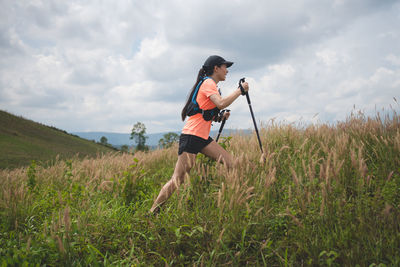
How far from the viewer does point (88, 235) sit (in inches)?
110

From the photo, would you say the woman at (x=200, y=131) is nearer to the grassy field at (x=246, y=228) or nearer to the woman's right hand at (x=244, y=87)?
the woman's right hand at (x=244, y=87)

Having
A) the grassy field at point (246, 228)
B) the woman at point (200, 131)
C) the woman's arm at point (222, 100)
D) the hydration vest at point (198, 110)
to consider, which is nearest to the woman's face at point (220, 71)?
the woman at point (200, 131)

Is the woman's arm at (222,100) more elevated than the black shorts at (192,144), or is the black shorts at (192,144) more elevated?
the woman's arm at (222,100)

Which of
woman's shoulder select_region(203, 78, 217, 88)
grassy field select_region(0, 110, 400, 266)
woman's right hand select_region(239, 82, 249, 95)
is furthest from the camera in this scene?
woman's right hand select_region(239, 82, 249, 95)

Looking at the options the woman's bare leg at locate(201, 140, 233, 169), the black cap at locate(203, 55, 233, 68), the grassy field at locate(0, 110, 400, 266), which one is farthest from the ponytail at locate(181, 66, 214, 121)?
the grassy field at locate(0, 110, 400, 266)

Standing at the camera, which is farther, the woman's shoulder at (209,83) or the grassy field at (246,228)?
the woman's shoulder at (209,83)

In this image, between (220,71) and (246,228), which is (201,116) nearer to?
(220,71)

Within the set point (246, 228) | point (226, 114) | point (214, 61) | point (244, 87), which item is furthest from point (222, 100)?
point (246, 228)

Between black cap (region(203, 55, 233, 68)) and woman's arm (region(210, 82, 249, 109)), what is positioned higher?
black cap (region(203, 55, 233, 68))

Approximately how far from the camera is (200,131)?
319 centimetres

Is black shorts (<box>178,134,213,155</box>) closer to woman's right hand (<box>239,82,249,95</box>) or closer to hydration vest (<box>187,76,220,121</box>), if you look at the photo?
hydration vest (<box>187,76,220,121</box>)

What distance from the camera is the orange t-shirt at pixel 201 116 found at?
3178 mm

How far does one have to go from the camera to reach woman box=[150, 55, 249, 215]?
10.3ft

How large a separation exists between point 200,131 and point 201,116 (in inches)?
8.8
